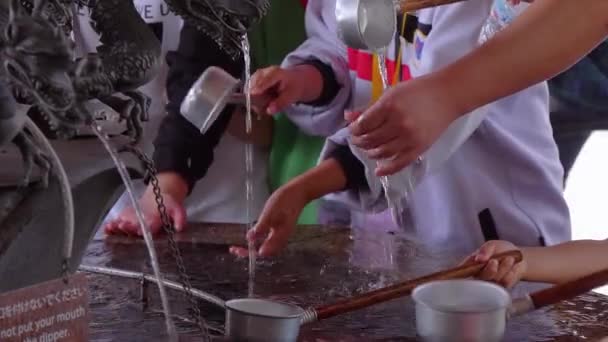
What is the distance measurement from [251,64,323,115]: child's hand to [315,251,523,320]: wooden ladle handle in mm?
519

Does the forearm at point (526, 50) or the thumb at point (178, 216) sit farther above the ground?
the forearm at point (526, 50)

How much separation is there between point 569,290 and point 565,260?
0.72 ft

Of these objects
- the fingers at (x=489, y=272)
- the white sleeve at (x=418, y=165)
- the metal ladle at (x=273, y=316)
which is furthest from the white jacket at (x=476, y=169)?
the metal ladle at (x=273, y=316)

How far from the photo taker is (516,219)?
1275 millimetres

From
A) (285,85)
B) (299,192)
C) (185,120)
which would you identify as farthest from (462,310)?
(185,120)

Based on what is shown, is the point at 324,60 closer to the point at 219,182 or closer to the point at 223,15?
the point at 219,182

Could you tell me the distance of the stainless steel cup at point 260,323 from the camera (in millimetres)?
728

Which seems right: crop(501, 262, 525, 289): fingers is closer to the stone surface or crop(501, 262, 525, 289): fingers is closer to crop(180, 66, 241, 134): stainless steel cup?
the stone surface

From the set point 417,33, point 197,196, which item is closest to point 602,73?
point 417,33

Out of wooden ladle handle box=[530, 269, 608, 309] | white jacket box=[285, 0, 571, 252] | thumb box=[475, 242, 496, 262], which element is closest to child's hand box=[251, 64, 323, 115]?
white jacket box=[285, 0, 571, 252]

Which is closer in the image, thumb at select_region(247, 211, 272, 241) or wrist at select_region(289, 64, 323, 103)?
thumb at select_region(247, 211, 272, 241)

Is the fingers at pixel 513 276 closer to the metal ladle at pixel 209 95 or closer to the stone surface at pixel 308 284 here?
the stone surface at pixel 308 284

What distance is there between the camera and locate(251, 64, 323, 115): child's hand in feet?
4.39

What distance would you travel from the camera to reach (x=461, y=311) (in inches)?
28.3
